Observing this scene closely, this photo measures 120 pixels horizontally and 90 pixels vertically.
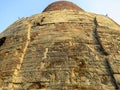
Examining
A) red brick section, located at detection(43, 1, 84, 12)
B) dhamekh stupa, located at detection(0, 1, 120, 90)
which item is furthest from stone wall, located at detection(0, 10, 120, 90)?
red brick section, located at detection(43, 1, 84, 12)

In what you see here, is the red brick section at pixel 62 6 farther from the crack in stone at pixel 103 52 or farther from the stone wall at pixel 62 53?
the crack in stone at pixel 103 52

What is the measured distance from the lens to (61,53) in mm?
9797

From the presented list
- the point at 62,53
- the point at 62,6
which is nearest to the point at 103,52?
the point at 62,53

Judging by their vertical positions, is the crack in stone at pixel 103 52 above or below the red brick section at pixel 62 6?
below

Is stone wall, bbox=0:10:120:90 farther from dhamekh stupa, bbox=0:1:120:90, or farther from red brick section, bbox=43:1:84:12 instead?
red brick section, bbox=43:1:84:12

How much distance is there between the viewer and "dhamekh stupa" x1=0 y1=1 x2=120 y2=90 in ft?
29.3

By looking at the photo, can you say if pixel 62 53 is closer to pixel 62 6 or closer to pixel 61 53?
pixel 61 53

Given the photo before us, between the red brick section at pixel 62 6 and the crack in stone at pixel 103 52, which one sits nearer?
the crack in stone at pixel 103 52

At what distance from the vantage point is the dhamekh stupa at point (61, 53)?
29.3ft

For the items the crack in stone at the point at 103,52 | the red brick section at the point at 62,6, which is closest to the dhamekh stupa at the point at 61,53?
the crack in stone at the point at 103,52

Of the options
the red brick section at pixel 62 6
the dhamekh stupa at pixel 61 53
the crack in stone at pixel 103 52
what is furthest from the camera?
the red brick section at pixel 62 6

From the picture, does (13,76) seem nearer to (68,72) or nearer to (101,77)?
(68,72)

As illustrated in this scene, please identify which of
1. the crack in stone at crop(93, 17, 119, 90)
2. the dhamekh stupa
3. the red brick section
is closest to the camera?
the crack in stone at crop(93, 17, 119, 90)

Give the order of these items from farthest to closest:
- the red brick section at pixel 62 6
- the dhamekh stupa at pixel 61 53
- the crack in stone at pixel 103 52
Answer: the red brick section at pixel 62 6 → the dhamekh stupa at pixel 61 53 → the crack in stone at pixel 103 52
